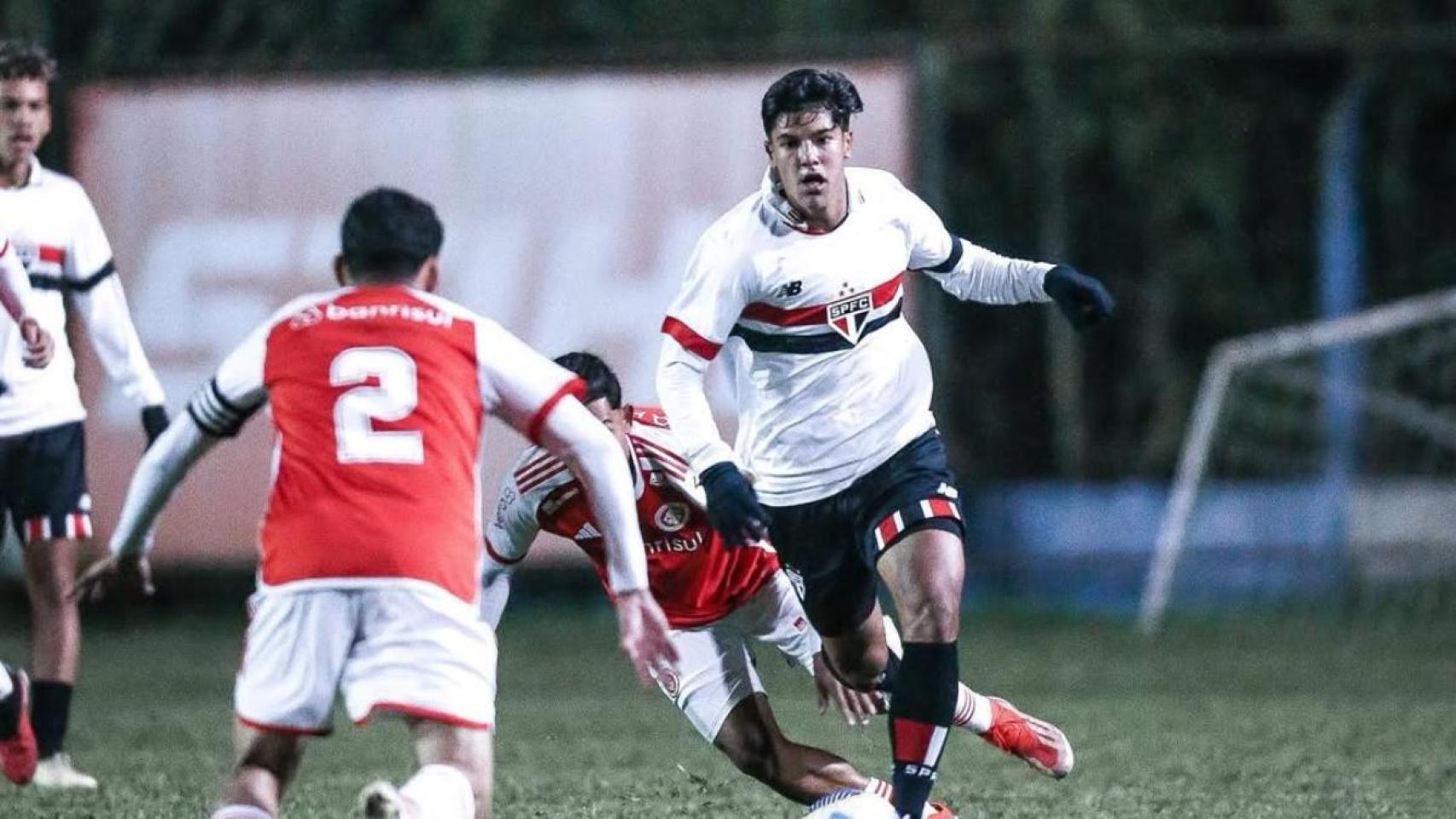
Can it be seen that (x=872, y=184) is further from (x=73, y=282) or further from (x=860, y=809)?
(x=73, y=282)

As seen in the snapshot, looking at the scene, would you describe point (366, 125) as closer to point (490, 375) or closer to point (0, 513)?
point (0, 513)

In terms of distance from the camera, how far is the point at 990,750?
353 inches

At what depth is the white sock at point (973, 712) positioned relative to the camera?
6.74 meters

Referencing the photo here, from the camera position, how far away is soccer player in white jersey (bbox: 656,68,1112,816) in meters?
6.20

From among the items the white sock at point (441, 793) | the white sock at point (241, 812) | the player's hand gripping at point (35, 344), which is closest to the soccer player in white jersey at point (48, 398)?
the player's hand gripping at point (35, 344)

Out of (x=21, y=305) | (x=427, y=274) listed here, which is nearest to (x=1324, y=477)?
(x=21, y=305)

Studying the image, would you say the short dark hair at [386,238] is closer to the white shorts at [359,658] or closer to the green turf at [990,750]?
the white shorts at [359,658]

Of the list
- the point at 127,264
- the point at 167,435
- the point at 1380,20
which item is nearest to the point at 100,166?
the point at 127,264

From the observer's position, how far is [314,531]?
15.9 ft

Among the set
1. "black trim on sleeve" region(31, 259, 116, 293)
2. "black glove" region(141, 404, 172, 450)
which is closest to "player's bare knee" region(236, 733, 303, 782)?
"black glove" region(141, 404, 172, 450)

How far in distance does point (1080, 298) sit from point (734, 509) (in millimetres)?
1317

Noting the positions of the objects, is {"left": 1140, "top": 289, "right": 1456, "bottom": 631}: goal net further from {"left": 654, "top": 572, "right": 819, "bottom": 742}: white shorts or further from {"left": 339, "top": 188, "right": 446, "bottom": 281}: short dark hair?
{"left": 339, "top": 188, "right": 446, "bottom": 281}: short dark hair

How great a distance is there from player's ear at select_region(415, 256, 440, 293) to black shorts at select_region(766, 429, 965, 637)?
1.67 meters

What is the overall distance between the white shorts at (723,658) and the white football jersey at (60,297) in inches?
95.2
